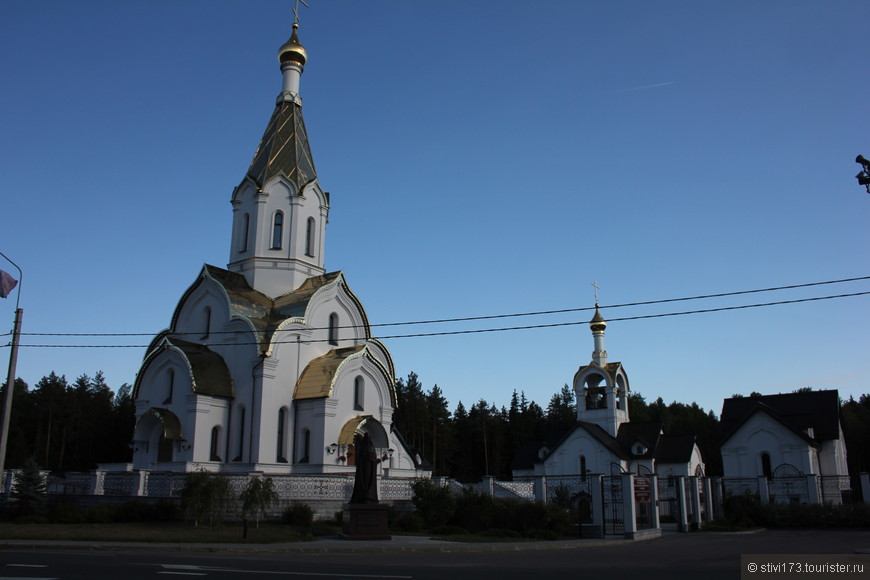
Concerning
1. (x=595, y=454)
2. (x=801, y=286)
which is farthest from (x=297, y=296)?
(x=595, y=454)

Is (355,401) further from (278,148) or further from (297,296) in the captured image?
(278,148)

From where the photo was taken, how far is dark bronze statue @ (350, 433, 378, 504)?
17.2 metres

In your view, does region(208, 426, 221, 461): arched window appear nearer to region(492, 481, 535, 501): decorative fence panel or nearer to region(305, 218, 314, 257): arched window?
region(305, 218, 314, 257): arched window

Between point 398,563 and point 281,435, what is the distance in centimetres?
1368

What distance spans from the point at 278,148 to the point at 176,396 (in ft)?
38.1

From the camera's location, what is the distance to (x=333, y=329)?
91.1ft

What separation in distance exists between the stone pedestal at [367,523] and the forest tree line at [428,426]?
26263 mm

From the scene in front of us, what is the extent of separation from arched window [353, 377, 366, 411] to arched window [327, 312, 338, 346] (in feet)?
7.83

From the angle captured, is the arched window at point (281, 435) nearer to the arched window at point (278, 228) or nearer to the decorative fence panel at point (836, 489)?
the arched window at point (278, 228)

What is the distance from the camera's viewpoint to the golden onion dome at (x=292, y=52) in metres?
31.2

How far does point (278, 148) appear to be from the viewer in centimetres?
3008

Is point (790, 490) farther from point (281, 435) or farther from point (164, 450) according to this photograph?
point (164, 450)

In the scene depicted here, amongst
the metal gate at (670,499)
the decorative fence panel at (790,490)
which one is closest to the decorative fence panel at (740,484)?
the decorative fence panel at (790,490)

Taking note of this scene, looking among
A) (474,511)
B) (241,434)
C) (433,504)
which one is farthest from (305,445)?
(474,511)
